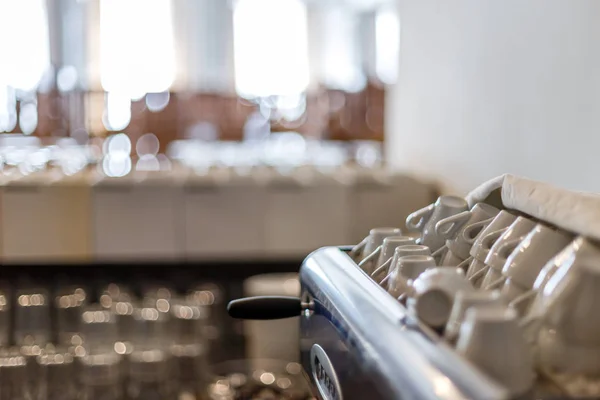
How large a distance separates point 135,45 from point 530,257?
7.61m

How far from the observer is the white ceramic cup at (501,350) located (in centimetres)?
49

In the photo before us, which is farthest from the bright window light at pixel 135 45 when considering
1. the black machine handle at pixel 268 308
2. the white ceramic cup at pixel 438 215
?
the white ceramic cup at pixel 438 215

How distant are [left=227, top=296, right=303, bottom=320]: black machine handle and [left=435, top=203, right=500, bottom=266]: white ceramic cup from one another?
0.70 ft

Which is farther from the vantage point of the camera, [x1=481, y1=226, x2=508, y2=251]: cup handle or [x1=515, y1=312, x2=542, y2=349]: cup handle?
[x1=481, y1=226, x2=508, y2=251]: cup handle

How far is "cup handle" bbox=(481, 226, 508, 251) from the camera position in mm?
717

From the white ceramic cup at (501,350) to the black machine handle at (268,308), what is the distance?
45 cm

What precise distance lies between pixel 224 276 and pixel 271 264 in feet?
0.45

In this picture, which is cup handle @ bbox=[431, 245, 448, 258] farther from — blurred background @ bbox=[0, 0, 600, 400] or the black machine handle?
blurred background @ bbox=[0, 0, 600, 400]

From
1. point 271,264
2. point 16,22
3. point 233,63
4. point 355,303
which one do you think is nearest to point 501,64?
point 271,264

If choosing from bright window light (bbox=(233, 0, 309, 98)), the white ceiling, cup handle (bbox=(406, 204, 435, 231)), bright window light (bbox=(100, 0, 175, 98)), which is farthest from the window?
cup handle (bbox=(406, 204, 435, 231))

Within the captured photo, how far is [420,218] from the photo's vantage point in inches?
34.9

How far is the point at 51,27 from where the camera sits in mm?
7309

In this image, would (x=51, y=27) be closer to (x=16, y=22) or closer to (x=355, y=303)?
(x=16, y=22)

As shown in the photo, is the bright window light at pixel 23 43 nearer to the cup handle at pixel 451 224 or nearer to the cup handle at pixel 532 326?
the cup handle at pixel 451 224
